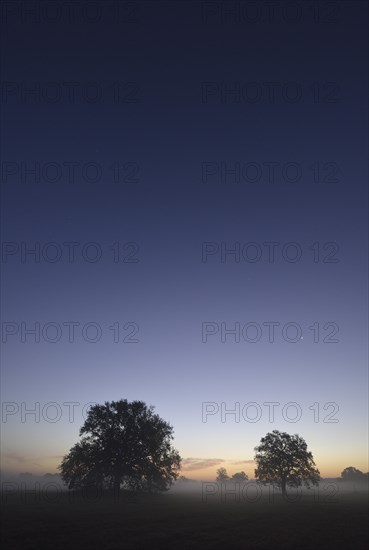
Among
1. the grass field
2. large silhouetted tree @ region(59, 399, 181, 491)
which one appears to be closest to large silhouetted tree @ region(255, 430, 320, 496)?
large silhouetted tree @ region(59, 399, 181, 491)

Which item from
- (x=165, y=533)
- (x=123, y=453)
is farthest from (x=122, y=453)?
(x=165, y=533)

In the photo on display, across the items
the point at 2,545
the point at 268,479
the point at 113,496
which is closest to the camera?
the point at 2,545

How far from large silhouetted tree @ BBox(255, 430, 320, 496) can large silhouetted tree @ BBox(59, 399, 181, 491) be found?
101 ft

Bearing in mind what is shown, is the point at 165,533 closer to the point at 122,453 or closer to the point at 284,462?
the point at 122,453

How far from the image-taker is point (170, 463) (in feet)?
203

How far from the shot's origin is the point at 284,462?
83.6 m

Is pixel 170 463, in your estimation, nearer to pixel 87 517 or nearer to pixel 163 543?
pixel 87 517

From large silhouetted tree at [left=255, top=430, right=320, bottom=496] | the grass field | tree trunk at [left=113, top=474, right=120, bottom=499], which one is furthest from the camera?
large silhouetted tree at [left=255, top=430, right=320, bottom=496]

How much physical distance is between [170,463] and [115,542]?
42.9 meters

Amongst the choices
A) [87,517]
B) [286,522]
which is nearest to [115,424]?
[87,517]

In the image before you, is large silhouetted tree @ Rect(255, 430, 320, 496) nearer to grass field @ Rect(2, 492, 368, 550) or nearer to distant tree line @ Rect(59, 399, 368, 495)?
distant tree line @ Rect(59, 399, 368, 495)

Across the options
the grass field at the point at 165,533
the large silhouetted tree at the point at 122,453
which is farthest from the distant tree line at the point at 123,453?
the grass field at the point at 165,533

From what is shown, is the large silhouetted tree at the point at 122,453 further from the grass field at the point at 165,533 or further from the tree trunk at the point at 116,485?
the grass field at the point at 165,533

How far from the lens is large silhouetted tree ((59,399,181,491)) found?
2282 inches
